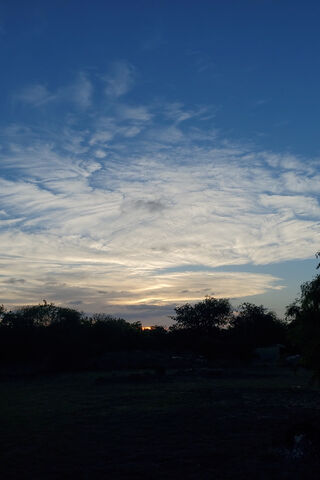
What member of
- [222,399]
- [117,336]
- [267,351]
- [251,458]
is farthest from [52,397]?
[267,351]

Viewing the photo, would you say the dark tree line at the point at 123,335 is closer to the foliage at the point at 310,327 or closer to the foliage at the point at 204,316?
the foliage at the point at 204,316

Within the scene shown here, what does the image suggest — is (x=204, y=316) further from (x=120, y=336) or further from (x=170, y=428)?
(x=170, y=428)

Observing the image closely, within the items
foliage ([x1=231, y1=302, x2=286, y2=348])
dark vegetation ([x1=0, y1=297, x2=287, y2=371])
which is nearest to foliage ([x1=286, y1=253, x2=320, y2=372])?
dark vegetation ([x1=0, y1=297, x2=287, y2=371])

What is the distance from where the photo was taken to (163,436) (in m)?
13.1

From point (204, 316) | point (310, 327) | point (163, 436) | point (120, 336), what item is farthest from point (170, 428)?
point (204, 316)

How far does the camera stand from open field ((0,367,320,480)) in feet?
32.0

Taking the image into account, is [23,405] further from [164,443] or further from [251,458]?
[251,458]

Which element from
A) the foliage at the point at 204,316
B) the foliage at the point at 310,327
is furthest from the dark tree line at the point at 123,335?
the foliage at the point at 310,327

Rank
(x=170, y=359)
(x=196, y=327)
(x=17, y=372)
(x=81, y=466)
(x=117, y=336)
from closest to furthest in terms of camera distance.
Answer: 1. (x=81, y=466)
2. (x=17, y=372)
3. (x=170, y=359)
4. (x=117, y=336)
5. (x=196, y=327)

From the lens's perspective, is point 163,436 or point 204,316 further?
point 204,316

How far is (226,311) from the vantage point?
7894 centimetres

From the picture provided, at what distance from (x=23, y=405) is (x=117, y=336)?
39873mm

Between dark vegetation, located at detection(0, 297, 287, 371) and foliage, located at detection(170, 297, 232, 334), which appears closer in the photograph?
dark vegetation, located at detection(0, 297, 287, 371)

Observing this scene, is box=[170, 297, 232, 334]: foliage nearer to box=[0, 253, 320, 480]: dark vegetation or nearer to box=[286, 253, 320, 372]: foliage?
box=[0, 253, 320, 480]: dark vegetation
